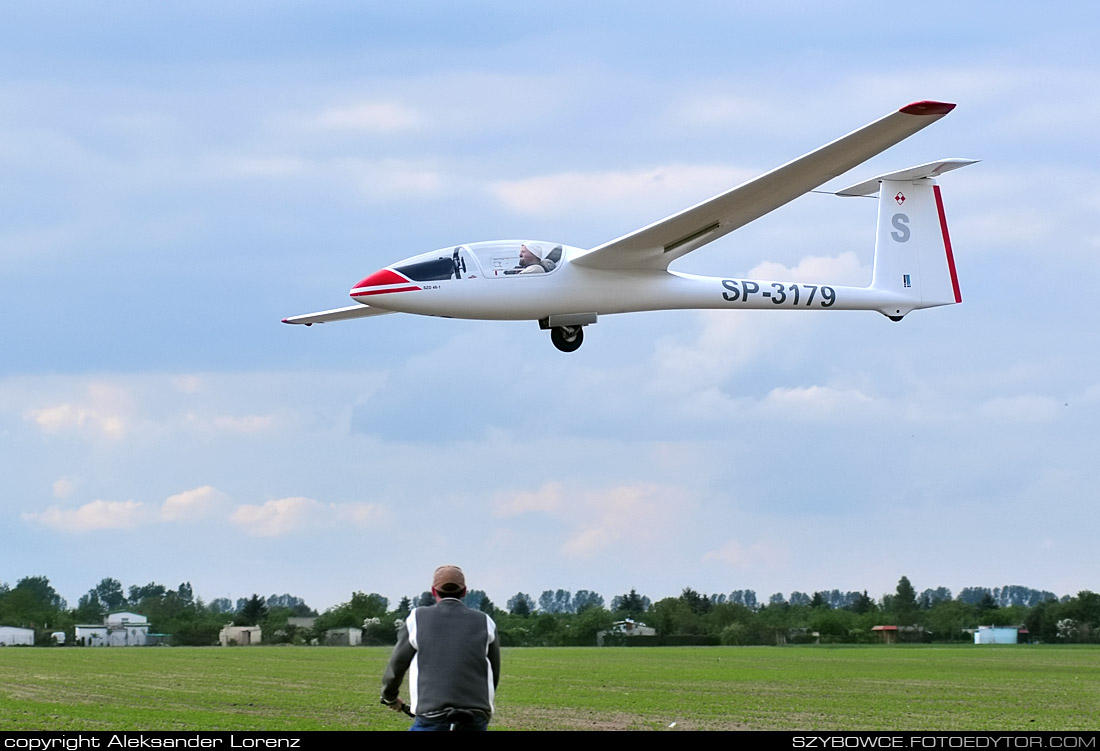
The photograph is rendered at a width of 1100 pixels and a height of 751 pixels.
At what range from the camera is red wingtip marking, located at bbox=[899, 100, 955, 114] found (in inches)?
692

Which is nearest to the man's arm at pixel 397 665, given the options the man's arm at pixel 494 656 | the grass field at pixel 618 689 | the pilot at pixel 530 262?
the man's arm at pixel 494 656

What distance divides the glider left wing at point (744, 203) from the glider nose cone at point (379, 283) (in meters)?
2.93

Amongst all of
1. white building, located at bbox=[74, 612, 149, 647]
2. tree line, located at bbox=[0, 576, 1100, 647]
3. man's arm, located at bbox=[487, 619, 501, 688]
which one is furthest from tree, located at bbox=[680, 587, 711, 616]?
man's arm, located at bbox=[487, 619, 501, 688]

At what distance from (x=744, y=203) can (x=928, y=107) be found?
3878mm

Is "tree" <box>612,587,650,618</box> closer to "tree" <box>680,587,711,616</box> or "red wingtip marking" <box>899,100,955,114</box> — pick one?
"tree" <box>680,587,711,616</box>

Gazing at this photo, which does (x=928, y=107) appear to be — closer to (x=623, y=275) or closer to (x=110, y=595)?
(x=623, y=275)

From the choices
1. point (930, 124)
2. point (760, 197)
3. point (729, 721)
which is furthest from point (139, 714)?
point (930, 124)

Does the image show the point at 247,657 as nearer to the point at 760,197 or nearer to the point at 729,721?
the point at 729,721

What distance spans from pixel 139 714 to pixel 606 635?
4713 centimetres

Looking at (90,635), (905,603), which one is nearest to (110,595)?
(90,635)

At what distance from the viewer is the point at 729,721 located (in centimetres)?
2959

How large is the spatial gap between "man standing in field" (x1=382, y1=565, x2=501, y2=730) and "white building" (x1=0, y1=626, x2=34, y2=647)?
255 feet

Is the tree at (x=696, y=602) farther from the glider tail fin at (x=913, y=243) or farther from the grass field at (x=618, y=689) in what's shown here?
the glider tail fin at (x=913, y=243)

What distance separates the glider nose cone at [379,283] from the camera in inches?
792
